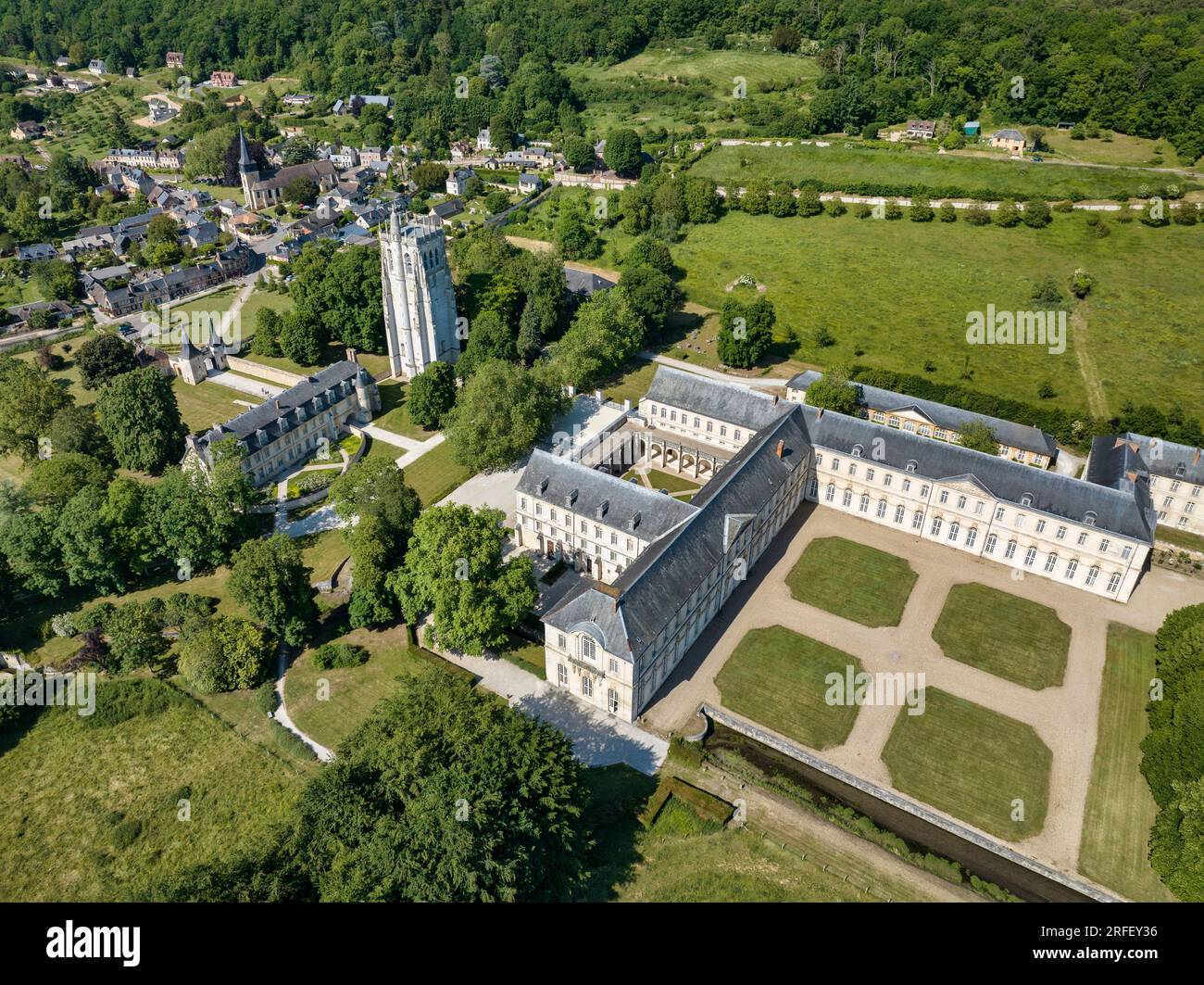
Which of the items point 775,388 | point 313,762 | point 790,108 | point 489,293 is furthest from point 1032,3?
point 313,762

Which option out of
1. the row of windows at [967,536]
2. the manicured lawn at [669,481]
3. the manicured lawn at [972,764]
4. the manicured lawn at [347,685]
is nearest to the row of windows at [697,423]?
the manicured lawn at [669,481]

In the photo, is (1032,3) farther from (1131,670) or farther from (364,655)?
(364,655)

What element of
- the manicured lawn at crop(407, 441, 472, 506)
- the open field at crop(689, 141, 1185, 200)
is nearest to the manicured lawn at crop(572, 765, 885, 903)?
the manicured lawn at crop(407, 441, 472, 506)

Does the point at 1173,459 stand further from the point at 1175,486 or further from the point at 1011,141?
the point at 1011,141

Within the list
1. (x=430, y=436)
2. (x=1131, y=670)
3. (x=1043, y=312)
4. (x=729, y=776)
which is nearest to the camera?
(x=729, y=776)

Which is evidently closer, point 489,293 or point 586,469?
point 586,469
